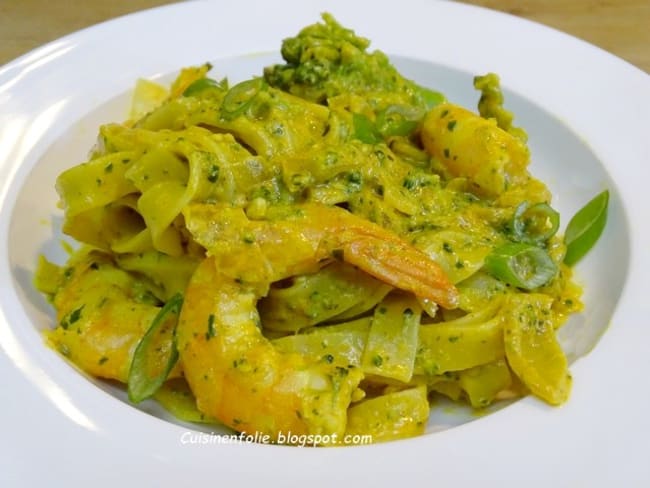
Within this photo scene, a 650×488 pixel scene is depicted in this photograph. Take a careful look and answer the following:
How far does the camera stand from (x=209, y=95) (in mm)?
3041

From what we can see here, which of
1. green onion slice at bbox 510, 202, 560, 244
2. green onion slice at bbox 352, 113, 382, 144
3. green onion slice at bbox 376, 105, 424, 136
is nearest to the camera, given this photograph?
Result: green onion slice at bbox 510, 202, 560, 244

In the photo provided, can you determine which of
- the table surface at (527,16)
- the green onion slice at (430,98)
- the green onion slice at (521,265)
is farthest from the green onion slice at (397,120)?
the table surface at (527,16)

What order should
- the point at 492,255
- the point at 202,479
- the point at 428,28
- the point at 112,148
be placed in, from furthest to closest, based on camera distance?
the point at 428,28 < the point at 112,148 < the point at 492,255 < the point at 202,479

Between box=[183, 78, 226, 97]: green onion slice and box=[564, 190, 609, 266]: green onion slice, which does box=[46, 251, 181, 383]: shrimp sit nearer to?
box=[183, 78, 226, 97]: green onion slice

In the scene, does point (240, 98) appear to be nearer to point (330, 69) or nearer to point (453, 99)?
point (330, 69)

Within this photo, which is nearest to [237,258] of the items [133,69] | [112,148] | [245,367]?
[245,367]

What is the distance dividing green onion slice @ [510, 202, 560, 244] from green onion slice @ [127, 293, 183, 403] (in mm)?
1257

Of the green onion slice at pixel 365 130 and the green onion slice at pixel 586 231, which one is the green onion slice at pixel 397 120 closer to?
the green onion slice at pixel 365 130

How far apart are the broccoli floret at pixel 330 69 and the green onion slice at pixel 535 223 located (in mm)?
796

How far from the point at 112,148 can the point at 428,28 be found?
2.02 m

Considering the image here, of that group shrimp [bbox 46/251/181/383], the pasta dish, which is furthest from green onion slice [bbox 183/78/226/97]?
shrimp [bbox 46/251/181/383]

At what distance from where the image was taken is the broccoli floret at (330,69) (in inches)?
122

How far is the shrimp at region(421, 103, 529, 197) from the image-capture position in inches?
110

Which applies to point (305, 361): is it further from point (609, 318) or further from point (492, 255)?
point (609, 318)
